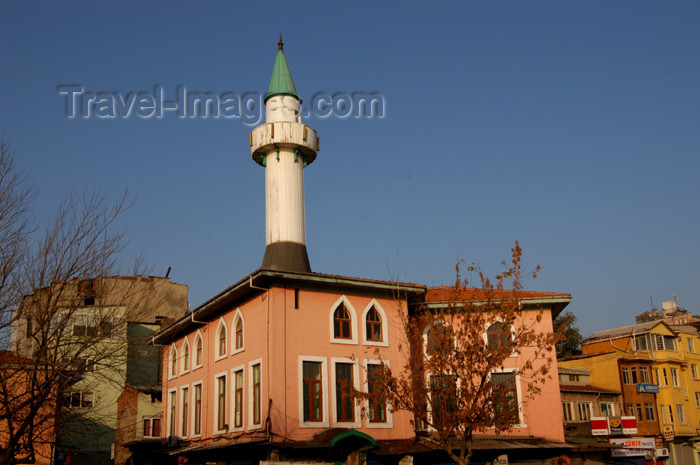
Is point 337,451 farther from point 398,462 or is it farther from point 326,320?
point 326,320

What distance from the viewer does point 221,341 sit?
28.3m

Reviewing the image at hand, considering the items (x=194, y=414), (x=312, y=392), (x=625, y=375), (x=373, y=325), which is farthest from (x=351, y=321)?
(x=625, y=375)

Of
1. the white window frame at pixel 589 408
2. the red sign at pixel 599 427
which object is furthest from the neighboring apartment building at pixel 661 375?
the red sign at pixel 599 427

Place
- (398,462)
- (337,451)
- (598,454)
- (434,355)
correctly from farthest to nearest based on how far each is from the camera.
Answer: (598,454) < (398,462) < (337,451) < (434,355)

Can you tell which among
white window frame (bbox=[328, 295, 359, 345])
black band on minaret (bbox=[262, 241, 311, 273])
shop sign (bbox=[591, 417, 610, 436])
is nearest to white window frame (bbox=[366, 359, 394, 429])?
white window frame (bbox=[328, 295, 359, 345])

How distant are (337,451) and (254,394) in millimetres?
3644

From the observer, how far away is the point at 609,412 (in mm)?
45906

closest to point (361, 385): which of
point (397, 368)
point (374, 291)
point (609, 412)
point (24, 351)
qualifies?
point (397, 368)

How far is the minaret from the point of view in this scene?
2862cm

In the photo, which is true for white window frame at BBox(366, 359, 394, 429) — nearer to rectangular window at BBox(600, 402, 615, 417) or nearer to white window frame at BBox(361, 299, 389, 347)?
white window frame at BBox(361, 299, 389, 347)

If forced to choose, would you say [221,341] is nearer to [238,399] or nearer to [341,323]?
[238,399]

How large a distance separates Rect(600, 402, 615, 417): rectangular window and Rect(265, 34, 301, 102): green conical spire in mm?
28548

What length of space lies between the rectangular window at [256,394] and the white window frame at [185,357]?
803 cm

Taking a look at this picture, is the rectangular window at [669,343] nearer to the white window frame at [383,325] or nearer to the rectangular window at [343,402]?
the white window frame at [383,325]
